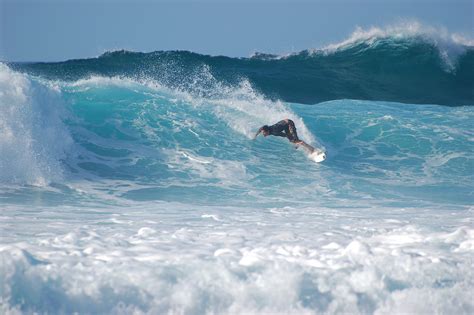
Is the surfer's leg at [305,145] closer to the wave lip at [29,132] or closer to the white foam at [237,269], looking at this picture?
the wave lip at [29,132]

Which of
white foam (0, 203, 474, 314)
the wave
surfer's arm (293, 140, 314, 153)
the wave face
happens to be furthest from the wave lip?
the wave face

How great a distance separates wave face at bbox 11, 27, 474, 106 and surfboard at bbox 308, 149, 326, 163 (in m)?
6.49

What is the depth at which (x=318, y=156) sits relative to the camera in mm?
9906

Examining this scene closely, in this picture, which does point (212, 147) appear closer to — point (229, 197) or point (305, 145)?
point (305, 145)

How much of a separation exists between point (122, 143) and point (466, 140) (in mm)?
7608

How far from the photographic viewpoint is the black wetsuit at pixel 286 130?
33.9 ft

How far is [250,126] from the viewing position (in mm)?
11289

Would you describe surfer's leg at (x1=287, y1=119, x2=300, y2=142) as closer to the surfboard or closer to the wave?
the wave

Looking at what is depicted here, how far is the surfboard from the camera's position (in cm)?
989

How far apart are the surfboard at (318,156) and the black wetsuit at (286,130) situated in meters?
0.55

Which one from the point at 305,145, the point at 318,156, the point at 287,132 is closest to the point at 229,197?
the point at 318,156

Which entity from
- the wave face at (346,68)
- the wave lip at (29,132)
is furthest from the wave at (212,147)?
the wave face at (346,68)

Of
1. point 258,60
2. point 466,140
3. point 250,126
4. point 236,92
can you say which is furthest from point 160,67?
point 466,140

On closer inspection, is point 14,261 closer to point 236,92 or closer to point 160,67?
point 236,92
